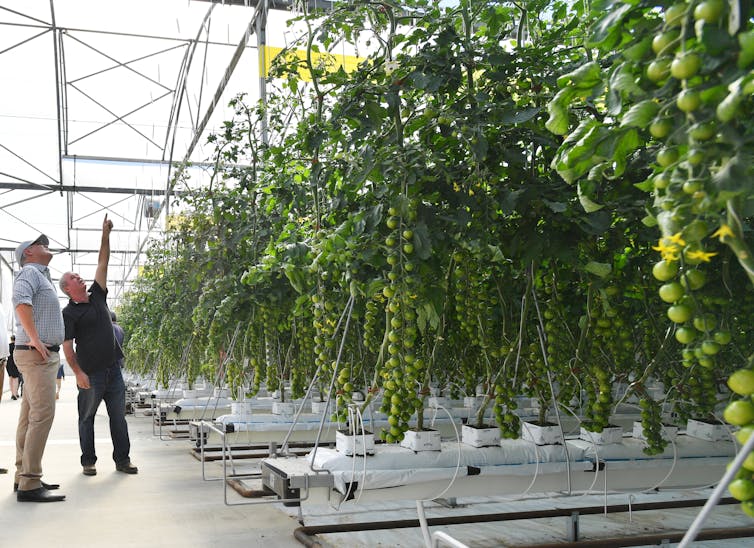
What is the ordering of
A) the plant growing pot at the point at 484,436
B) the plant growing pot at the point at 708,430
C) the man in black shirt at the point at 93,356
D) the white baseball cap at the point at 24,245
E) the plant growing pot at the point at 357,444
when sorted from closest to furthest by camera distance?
the plant growing pot at the point at 357,444 → the plant growing pot at the point at 484,436 → the plant growing pot at the point at 708,430 → the white baseball cap at the point at 24,245 → the man in black shirt at the point at 93,356

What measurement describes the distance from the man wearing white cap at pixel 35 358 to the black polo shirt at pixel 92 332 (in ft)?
2.03

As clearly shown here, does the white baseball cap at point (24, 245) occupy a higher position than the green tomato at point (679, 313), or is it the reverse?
the white baseball cap at point (24, 245)

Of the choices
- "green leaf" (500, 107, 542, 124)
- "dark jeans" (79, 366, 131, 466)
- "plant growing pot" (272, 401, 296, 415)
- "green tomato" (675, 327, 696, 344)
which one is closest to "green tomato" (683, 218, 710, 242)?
"green tomato" (675, 327, 696, 344)

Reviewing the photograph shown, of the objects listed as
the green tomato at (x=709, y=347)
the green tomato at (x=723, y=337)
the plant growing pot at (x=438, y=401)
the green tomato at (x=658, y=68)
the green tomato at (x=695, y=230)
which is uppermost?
the green tomato at (x=658, y=68)

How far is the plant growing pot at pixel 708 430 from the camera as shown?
3311mm

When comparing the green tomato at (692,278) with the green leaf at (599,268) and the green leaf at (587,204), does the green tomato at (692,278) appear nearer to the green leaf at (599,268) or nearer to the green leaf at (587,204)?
the green leaf at (587,204)

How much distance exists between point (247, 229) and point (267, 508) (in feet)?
4.98

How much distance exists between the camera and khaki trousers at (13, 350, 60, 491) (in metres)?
3.77

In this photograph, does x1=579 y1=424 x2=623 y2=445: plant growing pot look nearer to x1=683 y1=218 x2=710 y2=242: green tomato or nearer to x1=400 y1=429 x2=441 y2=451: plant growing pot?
x1=400 y1=429 x2=441 y2=451: plant growing pot

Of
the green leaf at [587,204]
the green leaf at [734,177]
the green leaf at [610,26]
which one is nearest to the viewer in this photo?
the green leaf at [734,177]

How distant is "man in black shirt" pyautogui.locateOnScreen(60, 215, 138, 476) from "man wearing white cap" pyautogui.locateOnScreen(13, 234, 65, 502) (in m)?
0.50

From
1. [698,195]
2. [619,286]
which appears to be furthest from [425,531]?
[698,195]

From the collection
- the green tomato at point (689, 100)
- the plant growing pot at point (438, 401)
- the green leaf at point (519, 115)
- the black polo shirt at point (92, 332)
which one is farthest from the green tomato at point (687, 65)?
the black polo shirt at point (92, 332)

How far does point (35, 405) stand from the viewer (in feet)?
12.4
